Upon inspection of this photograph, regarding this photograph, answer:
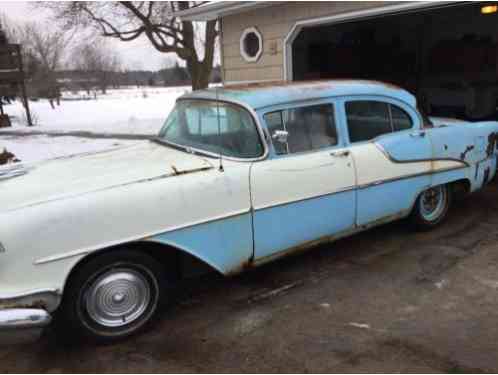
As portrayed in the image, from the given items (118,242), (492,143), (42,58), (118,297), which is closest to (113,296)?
(118,297)

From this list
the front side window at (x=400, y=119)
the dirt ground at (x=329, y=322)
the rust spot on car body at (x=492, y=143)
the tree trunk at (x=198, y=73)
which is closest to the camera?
the dirt ground at (x=329, y=322)

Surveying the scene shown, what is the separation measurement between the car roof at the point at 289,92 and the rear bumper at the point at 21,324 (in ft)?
6.67

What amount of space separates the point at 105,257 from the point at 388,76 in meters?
7.24

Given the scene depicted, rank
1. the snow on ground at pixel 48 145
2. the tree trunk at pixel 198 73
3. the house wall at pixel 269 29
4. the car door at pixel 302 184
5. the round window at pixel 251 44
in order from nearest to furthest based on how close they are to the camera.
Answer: the car door at pixel 302 184
the house wall at pixel 269 29
the round window at pixel 251 44
the snow on ground at pixel 48 145
the tree trunk at pixel 198 73

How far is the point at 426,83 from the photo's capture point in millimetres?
7867

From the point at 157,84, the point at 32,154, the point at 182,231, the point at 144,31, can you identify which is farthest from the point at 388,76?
the point at 157,84

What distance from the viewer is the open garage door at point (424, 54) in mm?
6938

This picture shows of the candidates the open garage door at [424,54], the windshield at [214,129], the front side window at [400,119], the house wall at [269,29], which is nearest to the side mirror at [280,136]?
the windshield at [214,129]

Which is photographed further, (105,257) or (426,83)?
(426,83)

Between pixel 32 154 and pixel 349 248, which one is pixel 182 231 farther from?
pixel 32 154

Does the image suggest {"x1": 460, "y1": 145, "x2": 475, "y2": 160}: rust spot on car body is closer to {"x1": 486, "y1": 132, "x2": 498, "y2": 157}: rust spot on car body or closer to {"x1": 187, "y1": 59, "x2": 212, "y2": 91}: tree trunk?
{"x1": 486, "y1": 132, "x2": 498, "y2": 157}: rust spot on car body

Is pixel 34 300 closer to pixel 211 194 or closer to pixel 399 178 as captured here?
pixel 211 194

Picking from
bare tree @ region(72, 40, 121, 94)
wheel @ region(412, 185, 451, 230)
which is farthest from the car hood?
bare tree @ region(72, 40, 121, 94)

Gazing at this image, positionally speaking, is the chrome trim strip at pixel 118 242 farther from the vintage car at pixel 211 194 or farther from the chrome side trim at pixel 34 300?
the chrome side trim at pixel 34 300
